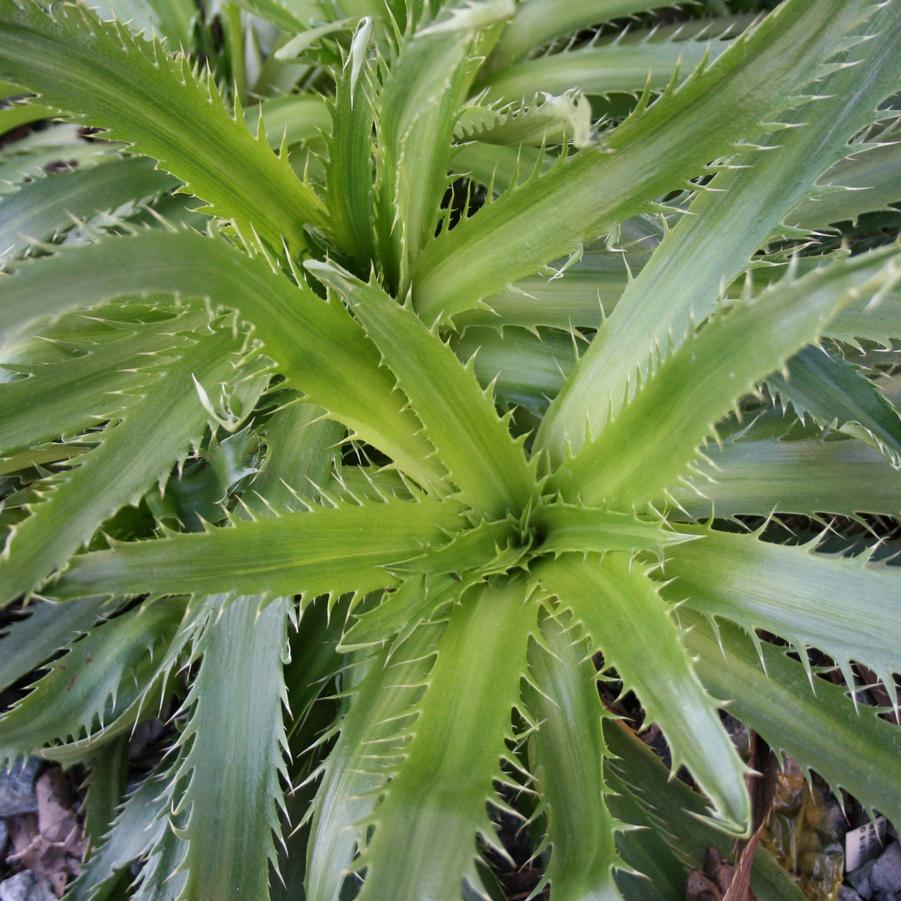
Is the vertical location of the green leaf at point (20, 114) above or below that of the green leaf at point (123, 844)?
above

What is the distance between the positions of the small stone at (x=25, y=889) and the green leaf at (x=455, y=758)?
2.51 feet

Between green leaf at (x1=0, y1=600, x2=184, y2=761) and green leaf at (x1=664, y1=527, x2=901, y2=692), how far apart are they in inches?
25.4

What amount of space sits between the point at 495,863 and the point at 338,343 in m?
0.79

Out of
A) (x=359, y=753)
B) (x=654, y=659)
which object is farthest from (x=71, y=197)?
(x=654, y=659)

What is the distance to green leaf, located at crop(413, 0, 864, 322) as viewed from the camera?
0.69 metres

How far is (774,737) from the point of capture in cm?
80

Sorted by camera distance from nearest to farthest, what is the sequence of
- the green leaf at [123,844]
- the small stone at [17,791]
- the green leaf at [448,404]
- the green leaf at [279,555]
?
1. the green leaf at [279,555]
2. the green leaf at [448,404]
3. the green leaf at [123,844]
4. the small stone at [17,791]

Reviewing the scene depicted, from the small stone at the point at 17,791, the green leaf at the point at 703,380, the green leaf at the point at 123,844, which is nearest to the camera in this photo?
the green leaf at the point at 703,380

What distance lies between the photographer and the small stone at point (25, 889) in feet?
3.74

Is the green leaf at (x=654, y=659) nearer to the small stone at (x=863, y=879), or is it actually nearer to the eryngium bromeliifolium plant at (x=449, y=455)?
the eryngium bromeliifolium plant at (x=449, y=455)

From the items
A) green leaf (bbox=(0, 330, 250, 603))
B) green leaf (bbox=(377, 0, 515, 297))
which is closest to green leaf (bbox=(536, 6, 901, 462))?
green leaf (bbox=(377, 0, 515, 297))

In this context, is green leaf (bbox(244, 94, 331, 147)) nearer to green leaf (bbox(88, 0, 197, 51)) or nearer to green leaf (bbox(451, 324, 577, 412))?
green leaf (bbox(88, 0, 197, 51))

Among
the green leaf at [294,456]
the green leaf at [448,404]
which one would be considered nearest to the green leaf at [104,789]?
the green leaf at [294,456]

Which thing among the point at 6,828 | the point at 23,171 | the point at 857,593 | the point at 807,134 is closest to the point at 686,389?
the point at 857,593
